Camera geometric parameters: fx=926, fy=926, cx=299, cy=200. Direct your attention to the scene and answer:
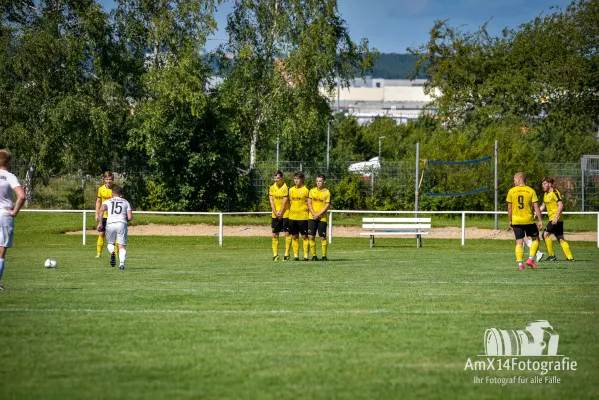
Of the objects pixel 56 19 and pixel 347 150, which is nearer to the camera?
pixel 56 19

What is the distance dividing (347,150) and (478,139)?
28.4 metres

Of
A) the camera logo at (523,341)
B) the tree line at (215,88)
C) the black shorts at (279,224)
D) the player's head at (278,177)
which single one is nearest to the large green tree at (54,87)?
the tree line at (215,88)

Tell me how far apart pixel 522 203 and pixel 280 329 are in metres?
10.5

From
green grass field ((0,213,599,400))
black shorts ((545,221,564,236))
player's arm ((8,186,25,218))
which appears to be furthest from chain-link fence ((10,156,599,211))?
player's arm ((8,186,25,218))

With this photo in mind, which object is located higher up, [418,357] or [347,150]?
[347,150]

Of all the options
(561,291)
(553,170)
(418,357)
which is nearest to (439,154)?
(553,170)

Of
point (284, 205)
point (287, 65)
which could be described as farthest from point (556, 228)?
point (287, 65)

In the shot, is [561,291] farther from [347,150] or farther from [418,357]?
[347,150]

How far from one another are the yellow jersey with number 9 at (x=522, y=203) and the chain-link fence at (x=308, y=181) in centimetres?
2173

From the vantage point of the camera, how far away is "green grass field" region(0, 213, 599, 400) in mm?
6965

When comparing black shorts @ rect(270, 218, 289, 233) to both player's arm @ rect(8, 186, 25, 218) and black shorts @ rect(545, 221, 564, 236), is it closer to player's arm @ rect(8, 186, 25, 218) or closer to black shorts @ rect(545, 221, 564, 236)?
black shorts @ rect(545, 221, 564, 236)

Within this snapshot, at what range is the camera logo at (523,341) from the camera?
8414mm

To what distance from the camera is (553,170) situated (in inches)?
1684

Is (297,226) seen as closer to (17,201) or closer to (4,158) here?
(4,158)
